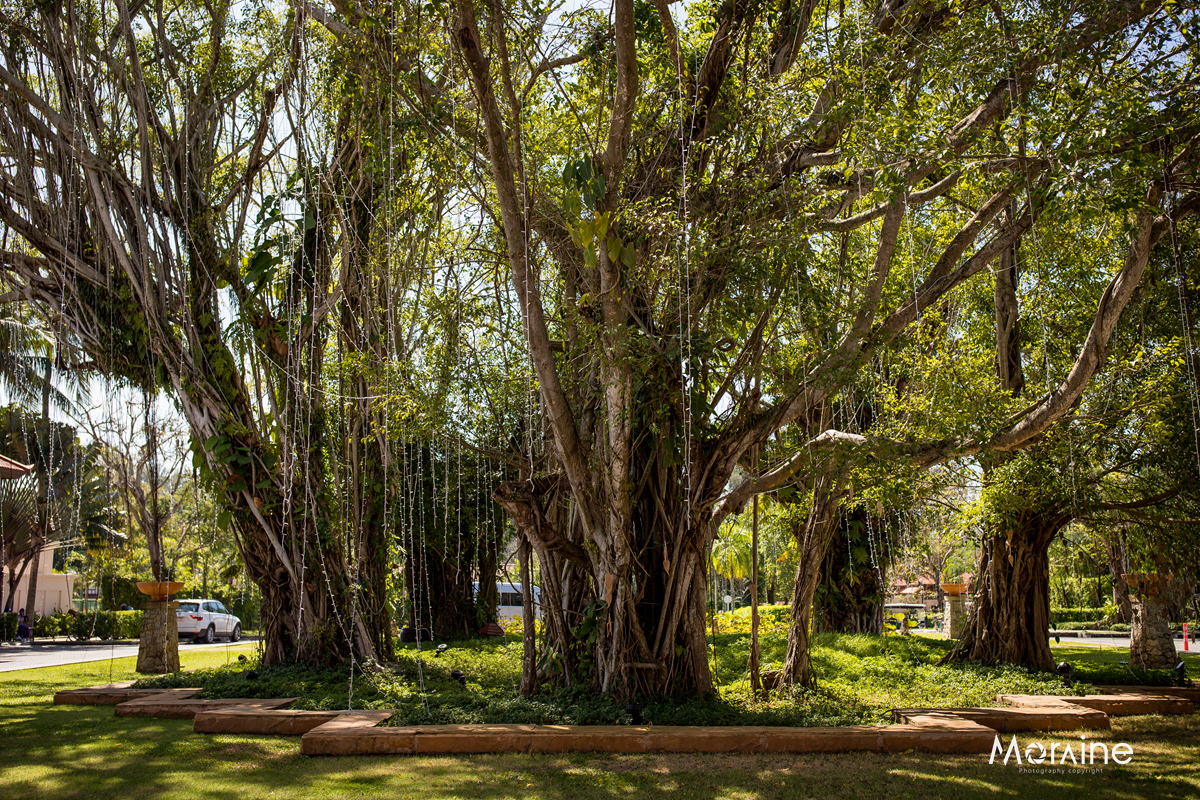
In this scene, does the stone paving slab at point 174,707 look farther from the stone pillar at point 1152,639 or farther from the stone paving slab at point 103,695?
the stone pillar at point 1152,639

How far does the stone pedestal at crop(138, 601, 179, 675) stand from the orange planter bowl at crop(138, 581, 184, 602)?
0.11 m

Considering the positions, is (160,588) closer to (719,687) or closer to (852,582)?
(719,687)

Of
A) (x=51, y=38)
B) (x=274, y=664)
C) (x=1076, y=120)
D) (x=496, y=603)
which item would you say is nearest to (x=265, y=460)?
(x=274, y=664)

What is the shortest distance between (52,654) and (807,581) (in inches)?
545

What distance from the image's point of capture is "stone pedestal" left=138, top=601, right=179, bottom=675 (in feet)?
30.2

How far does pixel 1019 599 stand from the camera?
355 inches

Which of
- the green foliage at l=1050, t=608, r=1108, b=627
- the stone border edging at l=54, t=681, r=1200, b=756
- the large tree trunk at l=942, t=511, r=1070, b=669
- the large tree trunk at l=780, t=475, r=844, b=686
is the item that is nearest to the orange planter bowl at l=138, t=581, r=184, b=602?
the stone border edging at l=54, t=681, r=1200, b=756

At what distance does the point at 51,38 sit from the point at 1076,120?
7.56m

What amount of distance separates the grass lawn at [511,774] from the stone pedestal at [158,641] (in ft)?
12.7

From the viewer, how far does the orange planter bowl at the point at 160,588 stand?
30.0 ft

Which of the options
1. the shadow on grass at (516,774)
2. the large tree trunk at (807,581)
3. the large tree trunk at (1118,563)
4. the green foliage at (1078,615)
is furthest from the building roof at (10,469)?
the green foliage at (1078,615)

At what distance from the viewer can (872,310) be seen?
19.3 feet

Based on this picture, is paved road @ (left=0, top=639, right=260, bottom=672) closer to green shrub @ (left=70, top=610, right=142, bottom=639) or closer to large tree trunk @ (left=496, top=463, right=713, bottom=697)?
green shrub @ (left=70, top=610, right=142, bottom=639)

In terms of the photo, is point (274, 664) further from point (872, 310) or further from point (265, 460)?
point (872, 310)
